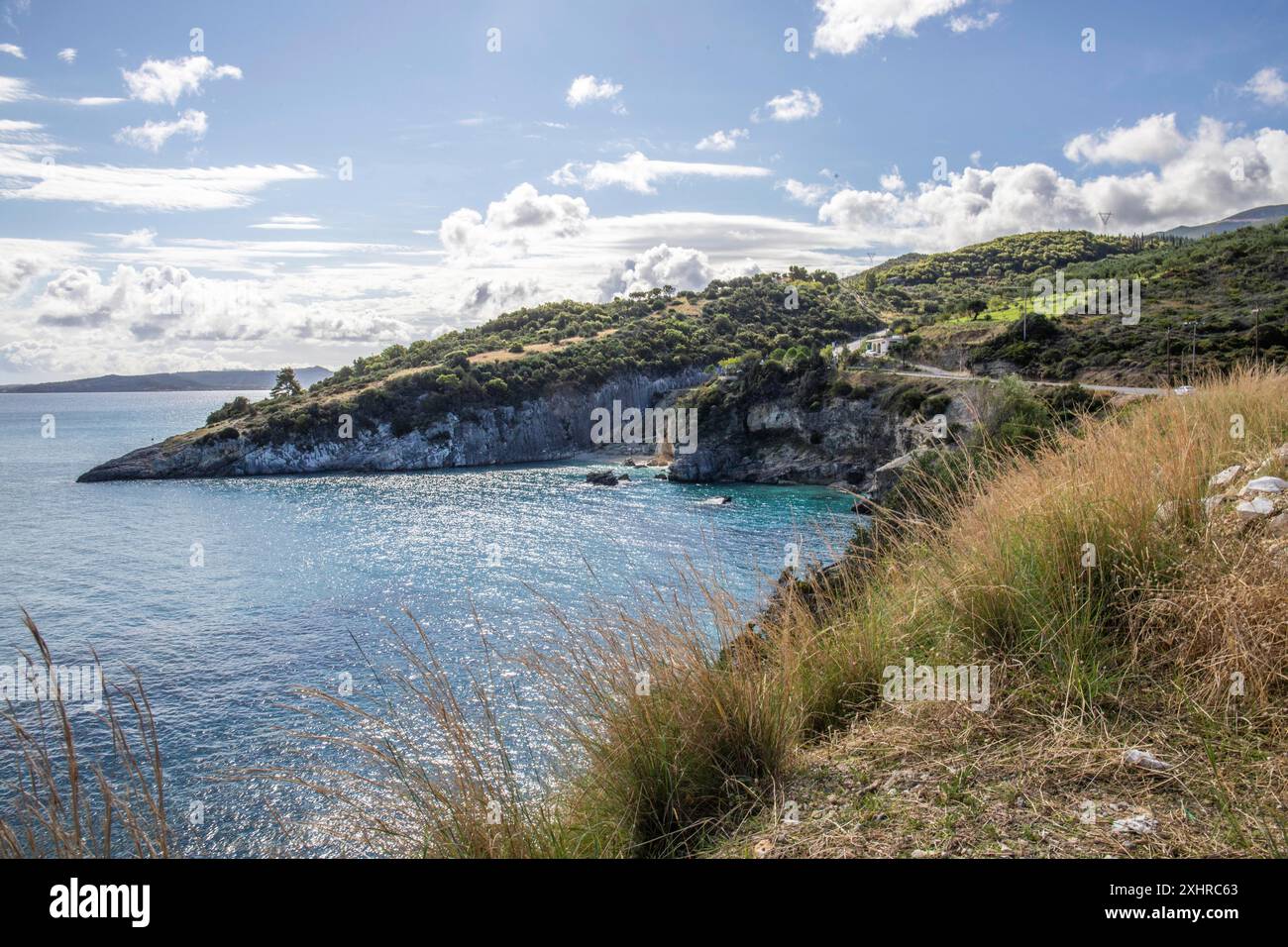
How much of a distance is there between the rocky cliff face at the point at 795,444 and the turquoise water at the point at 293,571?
3.72 meters

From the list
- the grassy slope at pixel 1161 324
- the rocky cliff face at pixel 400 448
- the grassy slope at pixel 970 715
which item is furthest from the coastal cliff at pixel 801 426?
the grassy slope at pixel 970 715

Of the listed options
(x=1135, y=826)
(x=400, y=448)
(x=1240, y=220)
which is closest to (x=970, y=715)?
(x=1135, y=826)

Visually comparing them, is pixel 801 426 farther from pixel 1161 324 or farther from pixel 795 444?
pixel 1161 324

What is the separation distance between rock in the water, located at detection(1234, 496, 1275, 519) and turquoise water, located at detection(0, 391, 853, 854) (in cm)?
245

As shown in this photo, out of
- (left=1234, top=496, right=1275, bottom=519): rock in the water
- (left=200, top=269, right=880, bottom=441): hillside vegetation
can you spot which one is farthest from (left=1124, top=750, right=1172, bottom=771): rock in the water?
(left=200, top=269, right=880, bottom=441): hillside vegetation

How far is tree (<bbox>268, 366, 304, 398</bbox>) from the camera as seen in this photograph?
102581 mm

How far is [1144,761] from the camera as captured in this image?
9.82ft

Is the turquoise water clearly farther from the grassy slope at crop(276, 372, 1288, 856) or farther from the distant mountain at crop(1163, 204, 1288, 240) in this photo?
the distant mountain at crop(1163, 204, 1288, 240)

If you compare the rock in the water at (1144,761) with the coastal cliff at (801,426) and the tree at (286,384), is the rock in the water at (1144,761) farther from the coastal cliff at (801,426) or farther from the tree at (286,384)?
the tree at (286,384)

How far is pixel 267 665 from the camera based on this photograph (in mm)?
24156

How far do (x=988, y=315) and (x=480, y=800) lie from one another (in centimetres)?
7952

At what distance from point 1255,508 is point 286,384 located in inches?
4582
